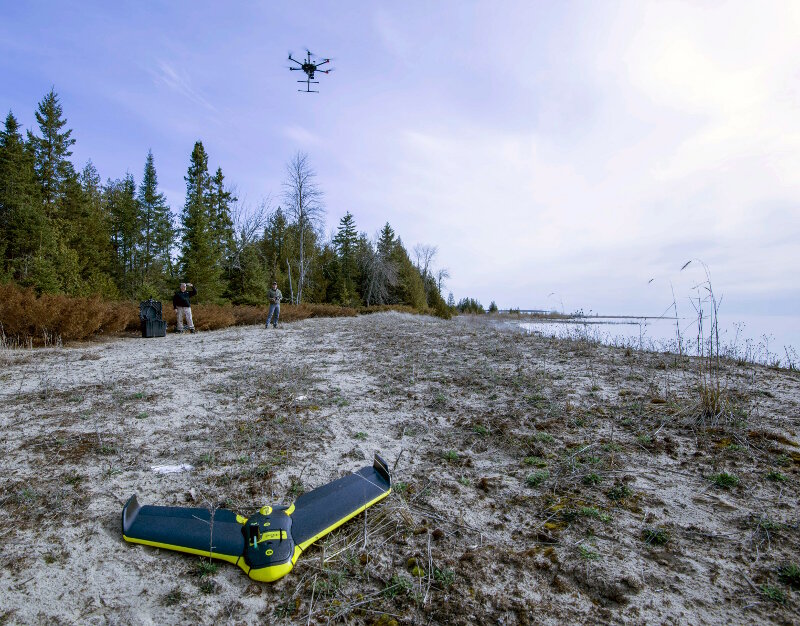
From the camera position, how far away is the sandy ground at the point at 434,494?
1961mm

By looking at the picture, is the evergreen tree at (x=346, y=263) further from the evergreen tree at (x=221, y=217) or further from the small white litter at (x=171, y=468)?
the small white litter at (x=171, y=468)

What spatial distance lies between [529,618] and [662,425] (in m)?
3.10

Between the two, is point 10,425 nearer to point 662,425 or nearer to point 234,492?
point 234,492

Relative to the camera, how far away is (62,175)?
26.9 metres

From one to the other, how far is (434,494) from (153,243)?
128ft

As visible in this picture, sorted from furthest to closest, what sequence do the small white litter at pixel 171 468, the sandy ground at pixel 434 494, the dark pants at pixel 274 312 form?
the dark pants at pixel 274 312, the small white litter at pixel 171 468, the sandy ground at pixel 434 494

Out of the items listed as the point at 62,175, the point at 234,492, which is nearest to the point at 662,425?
the point at 234,492

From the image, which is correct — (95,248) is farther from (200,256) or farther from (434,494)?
(434,494)

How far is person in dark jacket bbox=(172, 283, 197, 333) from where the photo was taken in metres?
13.1

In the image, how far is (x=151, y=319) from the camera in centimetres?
1225

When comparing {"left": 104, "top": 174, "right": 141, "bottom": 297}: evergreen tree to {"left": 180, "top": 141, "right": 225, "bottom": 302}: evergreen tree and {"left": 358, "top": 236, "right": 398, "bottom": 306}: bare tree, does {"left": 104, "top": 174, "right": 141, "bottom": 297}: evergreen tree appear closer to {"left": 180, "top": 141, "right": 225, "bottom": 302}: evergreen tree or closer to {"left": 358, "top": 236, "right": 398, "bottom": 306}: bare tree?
{"left": 180, "top": 141, "right": 225, "bottom": 302}: evergreen tree

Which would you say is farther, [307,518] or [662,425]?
[662,425]

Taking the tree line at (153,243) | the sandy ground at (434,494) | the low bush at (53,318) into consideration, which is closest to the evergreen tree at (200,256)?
the tree line at (153,243)

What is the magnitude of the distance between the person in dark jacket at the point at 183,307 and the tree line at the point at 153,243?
310 inches
